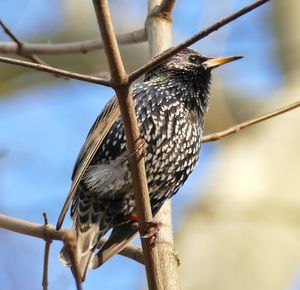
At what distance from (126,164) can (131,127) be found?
1.10 m

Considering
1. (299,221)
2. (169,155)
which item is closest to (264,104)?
(299,221)

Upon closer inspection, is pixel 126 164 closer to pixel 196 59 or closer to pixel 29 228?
pixel 29 228

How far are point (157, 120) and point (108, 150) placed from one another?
311 millimetres

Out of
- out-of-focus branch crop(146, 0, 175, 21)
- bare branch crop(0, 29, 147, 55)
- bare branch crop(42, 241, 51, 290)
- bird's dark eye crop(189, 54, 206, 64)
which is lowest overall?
bare branch crop(42, 241, 51, 290)

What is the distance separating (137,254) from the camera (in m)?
3.91

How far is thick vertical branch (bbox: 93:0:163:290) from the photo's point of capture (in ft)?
9.05

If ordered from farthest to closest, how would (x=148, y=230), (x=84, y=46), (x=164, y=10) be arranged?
(x=84, y=46)
(x=164, y=10)
(x=148, y=230)

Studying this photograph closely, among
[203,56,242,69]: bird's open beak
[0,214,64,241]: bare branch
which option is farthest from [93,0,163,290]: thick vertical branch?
[203,56,242,69]: bird's open beak

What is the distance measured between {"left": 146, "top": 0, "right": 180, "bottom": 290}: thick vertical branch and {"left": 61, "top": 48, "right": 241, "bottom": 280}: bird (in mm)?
166

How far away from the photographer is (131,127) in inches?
117

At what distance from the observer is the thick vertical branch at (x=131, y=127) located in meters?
2.76

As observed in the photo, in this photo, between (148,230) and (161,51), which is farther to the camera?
(161,51)

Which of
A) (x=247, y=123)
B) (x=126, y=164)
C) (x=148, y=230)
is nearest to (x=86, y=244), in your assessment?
(x=126, y=164)

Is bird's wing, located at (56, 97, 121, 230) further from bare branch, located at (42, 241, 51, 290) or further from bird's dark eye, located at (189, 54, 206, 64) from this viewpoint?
bare branch, located at (42, 241, 51, 290)
